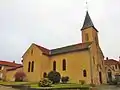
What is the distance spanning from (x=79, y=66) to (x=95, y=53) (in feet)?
19.2

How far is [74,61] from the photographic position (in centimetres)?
3606

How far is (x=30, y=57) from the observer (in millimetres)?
41719

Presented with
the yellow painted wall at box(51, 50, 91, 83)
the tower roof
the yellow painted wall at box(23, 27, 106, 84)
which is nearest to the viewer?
the yellow painted wall at box(51, 50, 91, 83)

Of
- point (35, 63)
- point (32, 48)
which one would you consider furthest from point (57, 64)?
point (32, 48)

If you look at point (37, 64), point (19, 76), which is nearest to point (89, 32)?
point (37, 64)

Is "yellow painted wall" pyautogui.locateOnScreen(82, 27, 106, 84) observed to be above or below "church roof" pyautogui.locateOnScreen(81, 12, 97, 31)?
below

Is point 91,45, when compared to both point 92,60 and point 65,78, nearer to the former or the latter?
point 92,60

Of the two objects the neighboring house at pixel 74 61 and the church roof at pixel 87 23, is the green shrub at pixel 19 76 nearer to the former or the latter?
the neighboring house at pixel 74 61

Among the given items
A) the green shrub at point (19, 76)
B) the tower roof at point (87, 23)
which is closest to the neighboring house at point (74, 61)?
the tower roof at point (87, 23)

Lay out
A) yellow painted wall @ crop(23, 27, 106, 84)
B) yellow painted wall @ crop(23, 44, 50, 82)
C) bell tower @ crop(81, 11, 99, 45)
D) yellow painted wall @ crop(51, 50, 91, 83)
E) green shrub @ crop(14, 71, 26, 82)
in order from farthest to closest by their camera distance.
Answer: bell tower @ crop(81, 11, 99, 45) < green shrub @ crop(14, 71, 26, 82) < yellow painted wall @ crop(23, 44, 50, 82) < yellow painted wall @ crop(23, 27, 106, 84) < yellow painted wall @ crop(51, 50, 91, 83)

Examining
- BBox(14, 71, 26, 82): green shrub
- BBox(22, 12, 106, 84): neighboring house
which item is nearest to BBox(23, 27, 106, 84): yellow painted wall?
BBox(22, 12, 106, 84): neighboring house

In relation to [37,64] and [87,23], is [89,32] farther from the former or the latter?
[37,64]

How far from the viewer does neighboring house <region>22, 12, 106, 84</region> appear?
34.2 metres

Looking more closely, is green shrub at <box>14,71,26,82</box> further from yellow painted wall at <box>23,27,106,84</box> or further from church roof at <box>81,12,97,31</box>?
church roof at <box>81,12,97,31</box>
